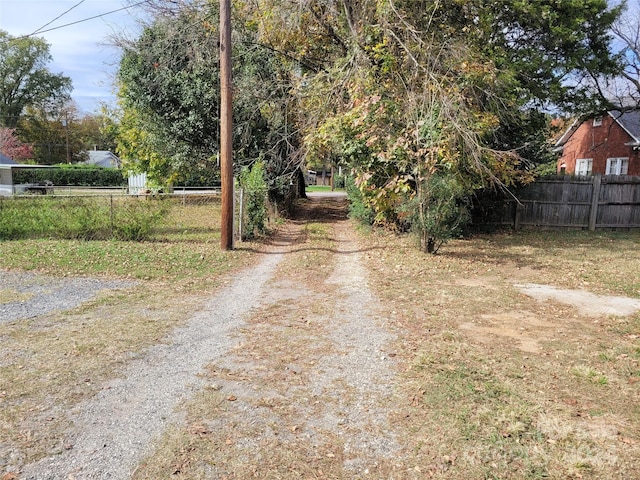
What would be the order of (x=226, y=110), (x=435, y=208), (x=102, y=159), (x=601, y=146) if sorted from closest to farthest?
(x=435, y=208), (x=226, y=110), (x=601, y=146), (x=102, y=159)

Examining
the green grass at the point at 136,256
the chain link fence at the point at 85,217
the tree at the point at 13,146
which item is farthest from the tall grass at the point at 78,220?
the tree at the point at 13,146

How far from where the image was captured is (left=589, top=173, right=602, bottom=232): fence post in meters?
16.0

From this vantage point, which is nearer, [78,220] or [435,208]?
[435,208]

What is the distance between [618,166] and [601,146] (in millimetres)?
Answer: 1576

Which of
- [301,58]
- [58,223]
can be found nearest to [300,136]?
[301,58]

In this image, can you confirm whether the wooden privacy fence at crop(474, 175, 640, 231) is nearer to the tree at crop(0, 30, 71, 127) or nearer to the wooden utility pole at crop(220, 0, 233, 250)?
the wooden utility pole at crop(220, 0, 233, 250)

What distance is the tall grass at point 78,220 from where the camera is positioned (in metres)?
11.7

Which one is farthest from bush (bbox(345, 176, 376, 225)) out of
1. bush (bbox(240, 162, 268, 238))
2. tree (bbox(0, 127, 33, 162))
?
tree (bbox(0, 127, 33, 162))

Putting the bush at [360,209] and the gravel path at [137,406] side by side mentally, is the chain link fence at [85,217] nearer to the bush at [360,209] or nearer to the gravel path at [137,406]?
the bush at [360,209]

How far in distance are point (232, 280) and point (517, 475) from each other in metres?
6.33


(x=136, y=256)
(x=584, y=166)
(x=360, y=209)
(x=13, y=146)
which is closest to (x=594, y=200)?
(x=360, y=209)

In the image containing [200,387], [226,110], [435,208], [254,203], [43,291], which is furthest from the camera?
[254,203]

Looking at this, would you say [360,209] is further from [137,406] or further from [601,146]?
[601,146]

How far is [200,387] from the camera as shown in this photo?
4.11 metres
